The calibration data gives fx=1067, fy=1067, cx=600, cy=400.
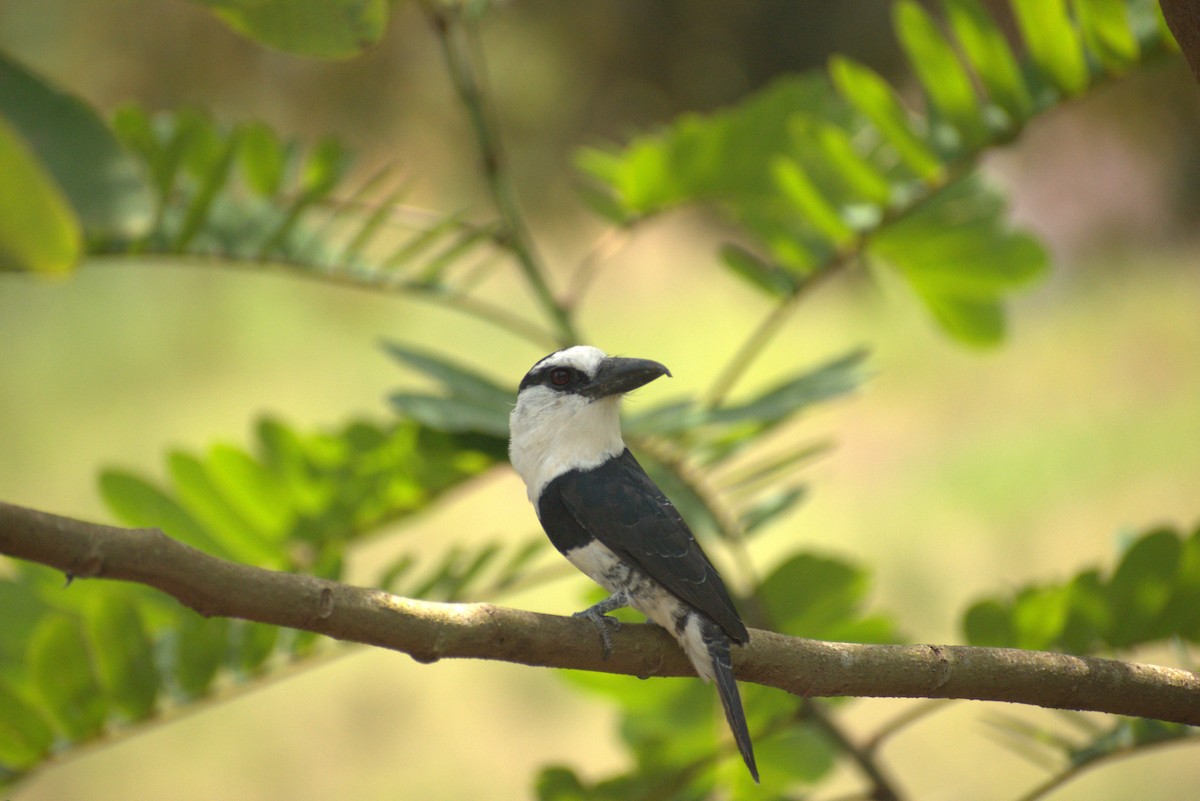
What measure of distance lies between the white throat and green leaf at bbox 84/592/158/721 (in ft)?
1.59

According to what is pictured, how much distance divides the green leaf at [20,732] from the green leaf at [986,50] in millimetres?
1431

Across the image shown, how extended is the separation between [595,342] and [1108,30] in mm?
2692

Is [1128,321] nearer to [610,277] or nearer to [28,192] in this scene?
[610,277]

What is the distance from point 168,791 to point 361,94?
3018 millimetres

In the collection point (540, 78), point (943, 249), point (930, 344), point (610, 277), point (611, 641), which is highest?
point (540, 78)

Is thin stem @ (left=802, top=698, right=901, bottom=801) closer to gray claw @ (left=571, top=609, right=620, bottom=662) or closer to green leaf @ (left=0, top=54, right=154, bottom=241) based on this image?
gray claw @ (left=571, top=609, right=620, bottom=662)

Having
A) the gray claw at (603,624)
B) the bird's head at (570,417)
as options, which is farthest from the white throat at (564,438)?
the gray claw at (603,624)

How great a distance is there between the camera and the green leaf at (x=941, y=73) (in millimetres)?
1490

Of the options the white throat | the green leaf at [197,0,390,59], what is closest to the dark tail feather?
the white throat

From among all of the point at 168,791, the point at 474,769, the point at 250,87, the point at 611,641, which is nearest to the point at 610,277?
the point at 250,87

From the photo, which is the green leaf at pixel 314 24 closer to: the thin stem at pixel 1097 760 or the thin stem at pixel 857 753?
the thin stem at pixel 857 753

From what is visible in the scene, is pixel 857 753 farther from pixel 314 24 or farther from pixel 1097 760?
pixel 314 24

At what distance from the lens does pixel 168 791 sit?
104 inches

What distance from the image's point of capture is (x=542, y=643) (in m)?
0.94
